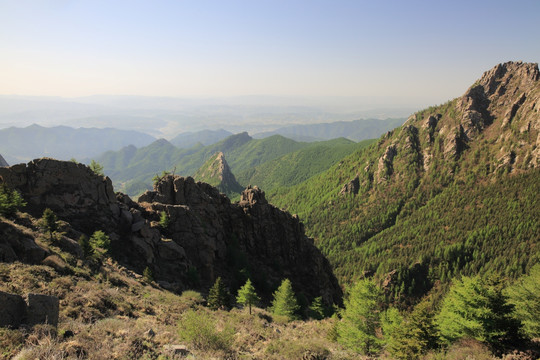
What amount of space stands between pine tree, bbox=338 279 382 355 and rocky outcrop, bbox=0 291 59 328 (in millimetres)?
25858

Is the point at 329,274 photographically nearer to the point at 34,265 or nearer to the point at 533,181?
the point at 34,265

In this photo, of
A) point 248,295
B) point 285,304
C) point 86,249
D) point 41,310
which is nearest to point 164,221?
point 86,249

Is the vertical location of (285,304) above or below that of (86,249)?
below

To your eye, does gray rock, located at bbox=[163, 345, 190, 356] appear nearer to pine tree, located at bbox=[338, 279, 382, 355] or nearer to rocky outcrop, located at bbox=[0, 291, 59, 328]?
rocky outcrop, located at bbox=[0, 291, 59, 328]

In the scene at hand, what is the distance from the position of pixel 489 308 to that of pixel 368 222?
17439 cm

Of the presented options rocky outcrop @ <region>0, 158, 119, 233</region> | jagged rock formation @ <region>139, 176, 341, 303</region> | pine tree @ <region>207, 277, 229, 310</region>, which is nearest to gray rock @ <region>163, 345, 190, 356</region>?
pine tree @ <region>207, 277, 229, 310</region>

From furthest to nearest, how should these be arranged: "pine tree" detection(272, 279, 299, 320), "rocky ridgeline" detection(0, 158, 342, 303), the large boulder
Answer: "rocky ridgeline" detection(0, 158, 342, 303), "pine tree" detection(272, 279, 299, 320), the large boulder

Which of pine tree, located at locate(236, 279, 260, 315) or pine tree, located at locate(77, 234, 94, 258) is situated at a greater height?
pine tree, located at locate(77, 234, 94, 258)

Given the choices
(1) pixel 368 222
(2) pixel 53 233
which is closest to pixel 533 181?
(1) pixel 368 222

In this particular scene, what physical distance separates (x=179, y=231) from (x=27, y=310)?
39.3 meters

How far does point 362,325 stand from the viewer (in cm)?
2753

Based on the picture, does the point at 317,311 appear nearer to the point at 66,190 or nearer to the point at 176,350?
the point at 176,350

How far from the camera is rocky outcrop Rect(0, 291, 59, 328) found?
13.7 m

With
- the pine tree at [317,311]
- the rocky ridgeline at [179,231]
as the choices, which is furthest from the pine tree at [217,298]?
the pine tree at [317,311]
